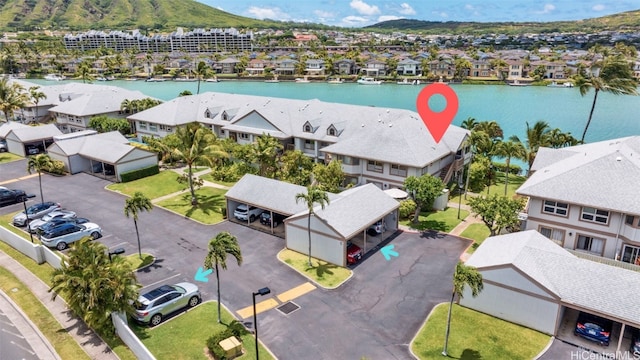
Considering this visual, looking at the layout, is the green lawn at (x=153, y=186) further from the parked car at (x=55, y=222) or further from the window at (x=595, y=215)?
the window at (x=595, y=215)

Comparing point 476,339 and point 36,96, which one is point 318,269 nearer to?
point 476,339

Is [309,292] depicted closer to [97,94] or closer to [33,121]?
[97,94]

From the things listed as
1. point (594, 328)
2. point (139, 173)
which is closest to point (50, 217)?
point (139, 173)

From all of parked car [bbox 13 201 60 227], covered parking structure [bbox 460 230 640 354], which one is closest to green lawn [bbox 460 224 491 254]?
covered parking structure [bbox 460 230 640 354]

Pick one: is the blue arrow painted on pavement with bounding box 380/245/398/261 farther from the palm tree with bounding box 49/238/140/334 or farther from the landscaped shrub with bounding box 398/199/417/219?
the palm tree with bounding box 49/238/140/334

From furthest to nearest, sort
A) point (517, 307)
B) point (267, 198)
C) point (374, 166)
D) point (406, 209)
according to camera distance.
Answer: point (374, 166)
point (406, 209)
point (267, 198)
point (517, 307)

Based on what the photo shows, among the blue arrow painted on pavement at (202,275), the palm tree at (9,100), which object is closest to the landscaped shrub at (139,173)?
the blue arrow painted on pavement at (202,275)

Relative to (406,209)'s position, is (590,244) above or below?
above
